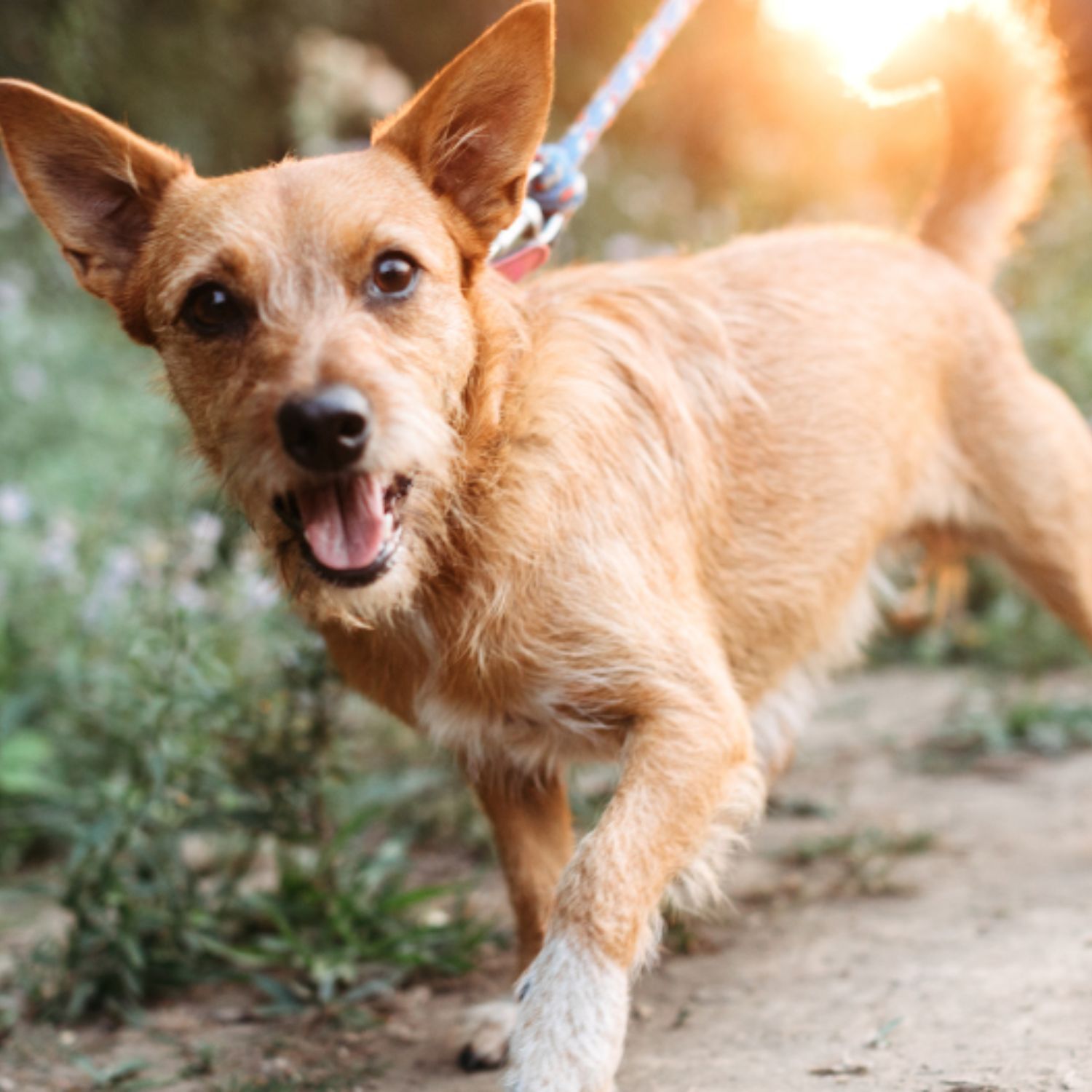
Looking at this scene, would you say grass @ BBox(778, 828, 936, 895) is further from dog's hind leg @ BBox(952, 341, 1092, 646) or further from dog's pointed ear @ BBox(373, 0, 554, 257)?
dog's pointed ear @ BBox(373, 0, 554, 257)

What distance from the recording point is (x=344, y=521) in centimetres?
240

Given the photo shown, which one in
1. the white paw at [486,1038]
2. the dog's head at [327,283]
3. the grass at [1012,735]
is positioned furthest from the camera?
the grass at [1012,735]

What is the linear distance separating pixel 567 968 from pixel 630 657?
0.69 metres

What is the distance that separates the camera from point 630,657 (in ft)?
8.78

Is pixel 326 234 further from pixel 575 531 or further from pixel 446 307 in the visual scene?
pixel 575 531

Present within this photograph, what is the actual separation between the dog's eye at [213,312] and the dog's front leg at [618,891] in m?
1.26

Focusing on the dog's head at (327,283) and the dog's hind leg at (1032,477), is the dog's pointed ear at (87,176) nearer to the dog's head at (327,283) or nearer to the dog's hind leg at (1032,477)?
the dog's head at (327,283)

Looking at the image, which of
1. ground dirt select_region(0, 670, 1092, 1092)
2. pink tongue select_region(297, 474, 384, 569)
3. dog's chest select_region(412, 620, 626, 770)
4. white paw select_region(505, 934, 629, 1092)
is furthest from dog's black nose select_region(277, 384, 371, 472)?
ground dirt select_region(0, 670, 1092, 1092)

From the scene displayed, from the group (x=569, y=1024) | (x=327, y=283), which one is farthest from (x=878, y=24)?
(x=569, y=1024)

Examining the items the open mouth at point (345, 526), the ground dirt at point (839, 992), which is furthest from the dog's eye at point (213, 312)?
the ground dirt at point (839, 992)

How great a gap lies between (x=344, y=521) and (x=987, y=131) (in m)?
2.96

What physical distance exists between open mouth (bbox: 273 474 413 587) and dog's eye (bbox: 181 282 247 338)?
0.41 meters

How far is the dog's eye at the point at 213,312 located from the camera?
8.23 feet

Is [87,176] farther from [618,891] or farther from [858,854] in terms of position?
[858,854]
